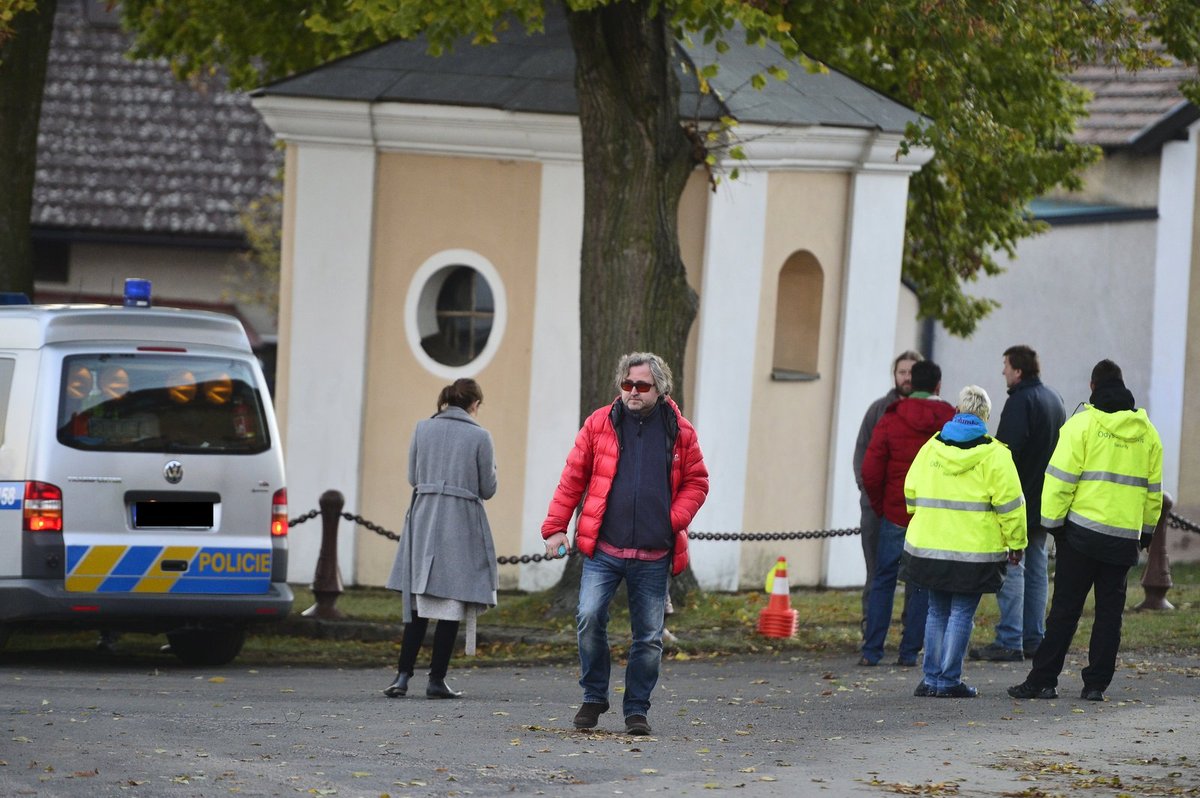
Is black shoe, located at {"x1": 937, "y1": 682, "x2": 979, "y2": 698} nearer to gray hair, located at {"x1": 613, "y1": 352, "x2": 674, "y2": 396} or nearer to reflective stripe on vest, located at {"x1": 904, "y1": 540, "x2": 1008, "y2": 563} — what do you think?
reflective stripe on vest, located at {"x1": 904, "y1": 540, "x2": 1008, "y2": 563}

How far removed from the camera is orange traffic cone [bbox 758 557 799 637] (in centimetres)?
1328

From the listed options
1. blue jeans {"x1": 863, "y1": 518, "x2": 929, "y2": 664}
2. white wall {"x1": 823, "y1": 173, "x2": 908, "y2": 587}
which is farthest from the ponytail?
white wall {"x1": 823, "y1": 173, "x2": 908, "y2": 587}

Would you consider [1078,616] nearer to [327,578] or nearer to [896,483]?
[896,483]

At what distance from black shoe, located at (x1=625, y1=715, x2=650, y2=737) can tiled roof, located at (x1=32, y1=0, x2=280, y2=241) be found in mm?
17347

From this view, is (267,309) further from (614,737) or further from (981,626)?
(614,737)

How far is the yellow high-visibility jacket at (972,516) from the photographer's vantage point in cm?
1030

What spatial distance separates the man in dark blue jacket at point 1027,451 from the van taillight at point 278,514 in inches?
166

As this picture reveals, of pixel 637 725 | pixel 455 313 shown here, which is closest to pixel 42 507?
pixel 637 725

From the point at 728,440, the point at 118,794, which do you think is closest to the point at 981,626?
the point at 728,440

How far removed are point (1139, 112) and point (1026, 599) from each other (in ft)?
43.5

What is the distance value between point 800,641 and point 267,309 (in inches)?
589

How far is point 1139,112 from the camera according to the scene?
78.9 ft

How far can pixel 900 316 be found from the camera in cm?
2295

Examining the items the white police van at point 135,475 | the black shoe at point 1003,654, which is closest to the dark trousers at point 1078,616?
the black shoe at point 1003,654
